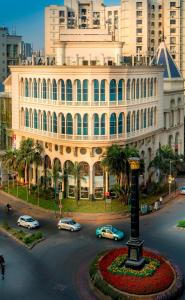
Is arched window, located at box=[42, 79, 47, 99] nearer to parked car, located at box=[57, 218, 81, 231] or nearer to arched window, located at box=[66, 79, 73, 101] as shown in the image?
arched window, located at box=[66, 79, 73, 101]

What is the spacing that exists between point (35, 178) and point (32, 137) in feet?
21.5

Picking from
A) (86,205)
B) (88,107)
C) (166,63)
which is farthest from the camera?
(166,63)

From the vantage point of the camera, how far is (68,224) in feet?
198

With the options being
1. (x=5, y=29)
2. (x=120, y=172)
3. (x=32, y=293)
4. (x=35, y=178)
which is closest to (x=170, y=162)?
(x=120, y=172)

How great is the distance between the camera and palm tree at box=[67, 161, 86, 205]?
70.7 m

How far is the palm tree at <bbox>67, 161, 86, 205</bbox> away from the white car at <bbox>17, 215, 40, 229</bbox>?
1094 centimetres

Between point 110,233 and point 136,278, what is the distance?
13.2m

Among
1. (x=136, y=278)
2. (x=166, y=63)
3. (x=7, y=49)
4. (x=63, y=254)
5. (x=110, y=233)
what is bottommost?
(x=63, y=254)

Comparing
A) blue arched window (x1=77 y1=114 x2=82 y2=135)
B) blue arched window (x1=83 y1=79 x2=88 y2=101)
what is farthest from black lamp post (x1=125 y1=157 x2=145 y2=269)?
blue arched window (x1=83 y1=79 x2=88 y2=101)

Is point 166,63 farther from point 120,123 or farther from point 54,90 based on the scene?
point 54,90

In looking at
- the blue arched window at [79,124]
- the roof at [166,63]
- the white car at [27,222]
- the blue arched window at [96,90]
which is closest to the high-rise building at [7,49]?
the roof at [166,63]

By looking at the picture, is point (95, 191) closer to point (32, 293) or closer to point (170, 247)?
point (170, 247)

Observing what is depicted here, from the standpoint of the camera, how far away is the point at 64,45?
3056 inches

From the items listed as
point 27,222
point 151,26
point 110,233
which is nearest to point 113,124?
point 27,222
